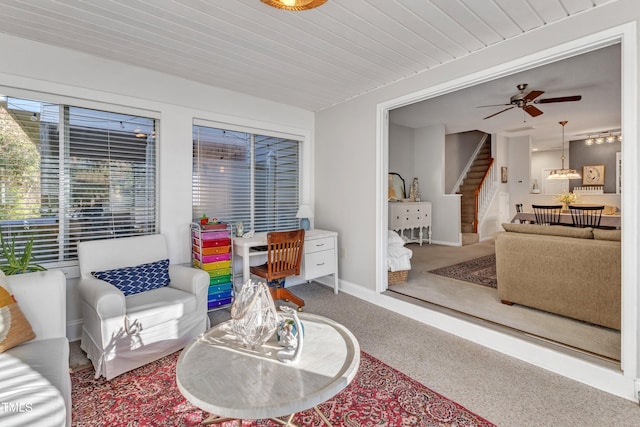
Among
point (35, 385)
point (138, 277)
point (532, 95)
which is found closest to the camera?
point (35, 385)

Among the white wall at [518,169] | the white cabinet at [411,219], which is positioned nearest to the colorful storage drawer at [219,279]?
the white cabinet at [411,219]

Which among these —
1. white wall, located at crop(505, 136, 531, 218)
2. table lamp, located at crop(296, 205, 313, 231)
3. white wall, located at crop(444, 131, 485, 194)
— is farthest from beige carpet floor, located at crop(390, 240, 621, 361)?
white wall, located at crop(505, 136, 531, 218)

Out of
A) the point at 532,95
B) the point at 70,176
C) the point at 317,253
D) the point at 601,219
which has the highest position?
the point at 532,95

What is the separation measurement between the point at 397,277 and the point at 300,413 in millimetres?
2398

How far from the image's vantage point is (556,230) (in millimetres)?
2959

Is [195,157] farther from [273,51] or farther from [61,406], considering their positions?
[61,406]

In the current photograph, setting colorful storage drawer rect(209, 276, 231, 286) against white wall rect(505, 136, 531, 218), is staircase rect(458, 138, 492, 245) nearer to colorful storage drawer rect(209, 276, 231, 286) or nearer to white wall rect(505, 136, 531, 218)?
white wall rect(505, 136, 531, 218)

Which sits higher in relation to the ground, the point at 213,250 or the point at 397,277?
the point at 213,250

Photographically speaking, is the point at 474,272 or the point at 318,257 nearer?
the point at 318,257

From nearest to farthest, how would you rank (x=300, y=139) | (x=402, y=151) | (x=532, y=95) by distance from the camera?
(x=532, y=95) → (x=300, y=139) → (x=402, y=151)

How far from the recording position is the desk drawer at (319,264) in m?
3.52

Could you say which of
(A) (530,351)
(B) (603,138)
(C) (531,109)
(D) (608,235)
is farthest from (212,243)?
(B) (603,138)

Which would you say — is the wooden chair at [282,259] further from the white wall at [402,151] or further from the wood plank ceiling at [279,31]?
the white wall at [402,151]

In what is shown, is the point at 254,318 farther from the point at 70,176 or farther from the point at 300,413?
the point at 70,176
